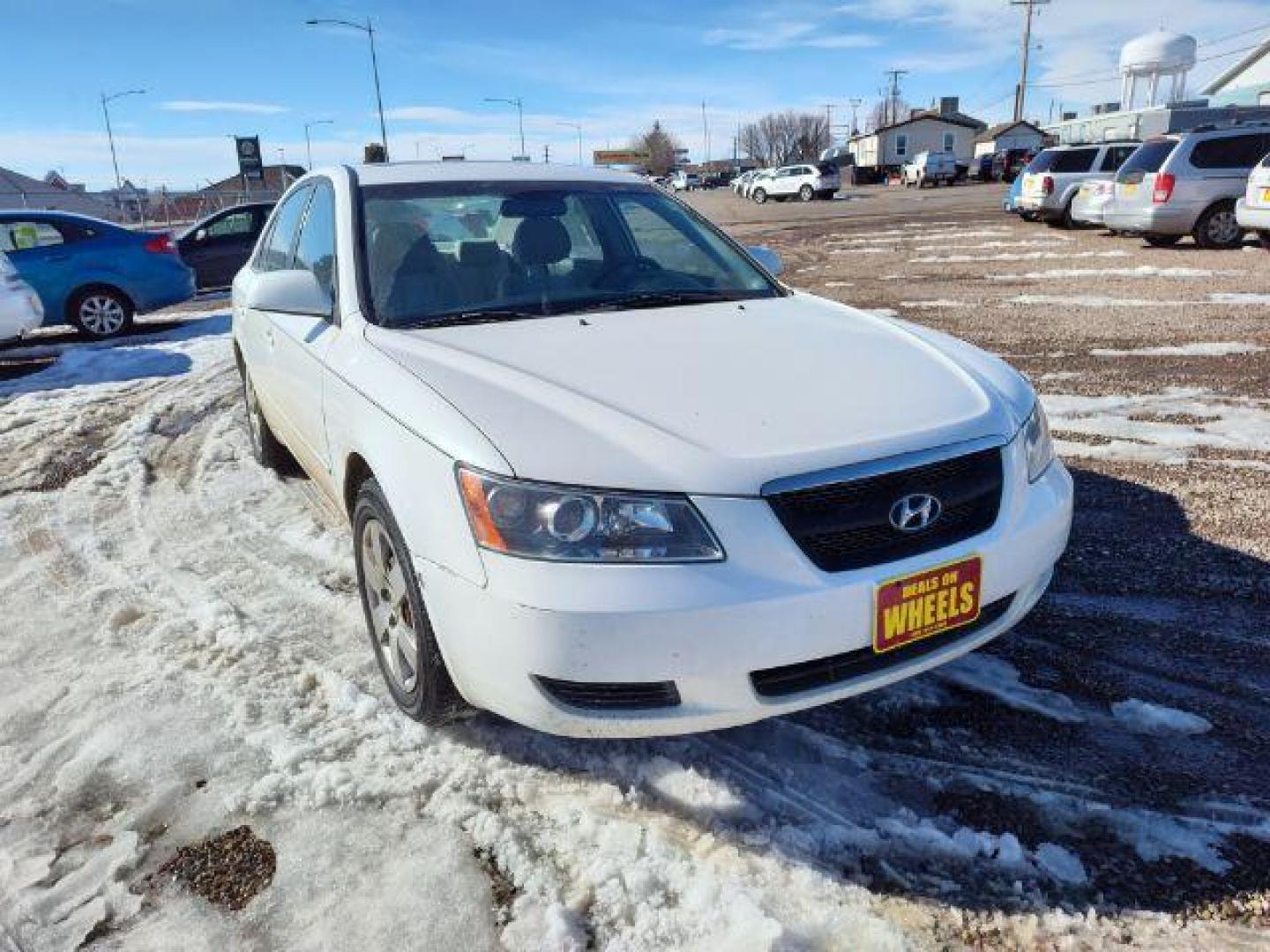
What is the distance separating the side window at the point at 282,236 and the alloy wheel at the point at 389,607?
181cm

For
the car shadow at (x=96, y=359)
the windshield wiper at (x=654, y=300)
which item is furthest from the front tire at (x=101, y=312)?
the windshield wiper at (x=654, y=300)

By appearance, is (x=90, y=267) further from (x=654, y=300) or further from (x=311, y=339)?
(x=654, y=300)

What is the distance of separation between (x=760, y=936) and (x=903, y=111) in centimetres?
13414

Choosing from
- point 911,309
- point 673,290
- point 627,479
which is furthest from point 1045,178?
point 627,479

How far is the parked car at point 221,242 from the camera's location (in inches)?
568

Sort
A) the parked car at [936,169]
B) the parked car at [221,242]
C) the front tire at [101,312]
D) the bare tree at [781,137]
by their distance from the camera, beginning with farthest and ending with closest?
the bare tree at [781,137] < the parked car at [936,169] < the parked car at [221,242] < the front tire at [101,312]

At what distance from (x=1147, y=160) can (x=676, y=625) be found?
14.7 metres

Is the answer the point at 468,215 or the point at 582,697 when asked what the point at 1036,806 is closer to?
the point at 582,697

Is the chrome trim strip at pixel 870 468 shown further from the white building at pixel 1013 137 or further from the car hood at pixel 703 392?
the white building at pixel 1013 137

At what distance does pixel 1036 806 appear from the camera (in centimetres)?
229

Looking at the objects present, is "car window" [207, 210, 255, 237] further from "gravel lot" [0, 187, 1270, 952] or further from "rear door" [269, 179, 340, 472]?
"rear door" [269, 179, 340, 472]

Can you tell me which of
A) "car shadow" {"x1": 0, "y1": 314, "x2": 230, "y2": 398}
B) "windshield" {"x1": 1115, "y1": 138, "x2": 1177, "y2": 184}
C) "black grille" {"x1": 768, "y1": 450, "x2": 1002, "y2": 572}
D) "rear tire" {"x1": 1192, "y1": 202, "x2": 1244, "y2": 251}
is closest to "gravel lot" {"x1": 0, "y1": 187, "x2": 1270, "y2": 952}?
"black grille" {"x1": 768, "y1": 450, "x2": 1002, "y2": 572}

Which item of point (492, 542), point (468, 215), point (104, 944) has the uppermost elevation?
point (468, 215)

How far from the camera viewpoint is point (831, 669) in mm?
2156
